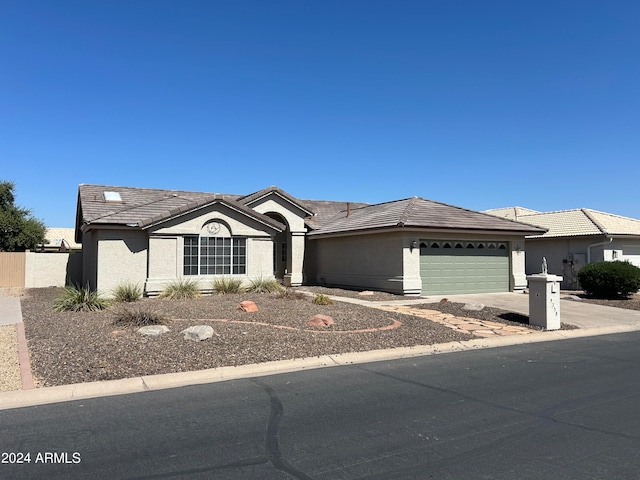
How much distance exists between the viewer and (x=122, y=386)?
7.05m

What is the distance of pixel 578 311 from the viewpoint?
16.0m

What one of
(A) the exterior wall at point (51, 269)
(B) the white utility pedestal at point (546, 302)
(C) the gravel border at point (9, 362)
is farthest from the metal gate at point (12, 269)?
(B) the white utility pedestal at point (546, 302)

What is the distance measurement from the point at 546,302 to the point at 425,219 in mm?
8641

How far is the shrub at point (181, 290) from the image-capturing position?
18.3 metres

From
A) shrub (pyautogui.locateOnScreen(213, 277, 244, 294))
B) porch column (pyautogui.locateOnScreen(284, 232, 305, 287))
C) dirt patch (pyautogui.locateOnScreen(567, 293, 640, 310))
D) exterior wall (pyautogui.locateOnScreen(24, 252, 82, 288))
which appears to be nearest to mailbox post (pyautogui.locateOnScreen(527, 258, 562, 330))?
dirt patch (pyautogui.locateOnScreen(567, 293, 640, 310))

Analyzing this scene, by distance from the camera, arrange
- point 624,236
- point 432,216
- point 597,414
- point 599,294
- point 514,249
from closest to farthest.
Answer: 1. point 597,414
2. point 599,294
3. point 432,216
4. point 514,249
5. point 624,236

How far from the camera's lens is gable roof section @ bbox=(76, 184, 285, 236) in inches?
749

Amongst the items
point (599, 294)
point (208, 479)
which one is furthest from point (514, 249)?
point (208, 479)

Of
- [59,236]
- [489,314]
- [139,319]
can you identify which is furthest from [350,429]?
[59,236]

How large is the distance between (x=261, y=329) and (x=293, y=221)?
15377 mm

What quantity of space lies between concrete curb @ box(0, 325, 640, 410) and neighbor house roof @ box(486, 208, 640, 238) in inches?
691

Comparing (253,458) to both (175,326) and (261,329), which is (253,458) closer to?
(261,329)

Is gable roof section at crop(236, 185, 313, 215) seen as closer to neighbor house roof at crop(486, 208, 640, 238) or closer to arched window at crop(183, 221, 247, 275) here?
arched window at crop(183, 221, 247, 275)

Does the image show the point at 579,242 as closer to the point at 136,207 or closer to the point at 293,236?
the point at 293,236
